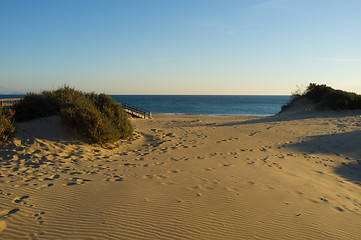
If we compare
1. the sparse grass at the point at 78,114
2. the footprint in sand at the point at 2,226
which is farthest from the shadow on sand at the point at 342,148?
the footprint in sand at the point at 2,226

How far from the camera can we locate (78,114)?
10367mm

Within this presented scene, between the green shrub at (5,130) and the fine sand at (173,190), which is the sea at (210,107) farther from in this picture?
the green shrub at (5,130)

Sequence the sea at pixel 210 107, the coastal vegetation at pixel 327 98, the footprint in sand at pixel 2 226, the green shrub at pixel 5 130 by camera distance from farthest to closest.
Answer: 1. the sea at pixel 210 107
2. the coastal vegetation at pixel 327 98
3. the green shrub at pixel 5 130
4. the footprint in sand at pixel 2 226

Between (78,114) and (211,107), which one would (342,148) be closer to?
(78,114)

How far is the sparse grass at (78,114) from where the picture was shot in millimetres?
10258

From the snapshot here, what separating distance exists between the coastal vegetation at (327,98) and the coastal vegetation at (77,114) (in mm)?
21627

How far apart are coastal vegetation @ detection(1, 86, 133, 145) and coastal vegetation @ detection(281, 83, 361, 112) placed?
851 inches

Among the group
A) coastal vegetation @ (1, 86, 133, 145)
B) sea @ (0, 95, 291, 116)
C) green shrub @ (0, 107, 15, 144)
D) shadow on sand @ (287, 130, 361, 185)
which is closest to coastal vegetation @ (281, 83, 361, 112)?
shadow on sand @ (287, 130, 361, 185)

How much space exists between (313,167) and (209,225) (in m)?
5.72

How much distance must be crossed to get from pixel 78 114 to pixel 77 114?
1.9 inches

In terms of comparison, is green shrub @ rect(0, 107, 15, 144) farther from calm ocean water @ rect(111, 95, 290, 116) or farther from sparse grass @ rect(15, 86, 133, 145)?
calm ocean water @ rect(111, 95, 290, 116)

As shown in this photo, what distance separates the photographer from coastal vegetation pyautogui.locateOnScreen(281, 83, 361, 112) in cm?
2367

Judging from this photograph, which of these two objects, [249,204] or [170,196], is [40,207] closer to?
[170,196]

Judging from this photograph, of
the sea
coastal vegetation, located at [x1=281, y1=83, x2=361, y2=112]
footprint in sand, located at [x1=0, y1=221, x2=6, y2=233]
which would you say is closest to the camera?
footprint in sand, located at [x1=0, y1=221, x2=6, y2=233]
